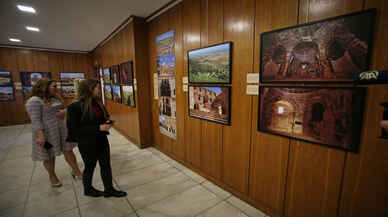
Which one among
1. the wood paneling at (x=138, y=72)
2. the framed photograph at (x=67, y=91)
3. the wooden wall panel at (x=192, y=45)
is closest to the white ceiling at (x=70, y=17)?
the wood paneling at (x=138, y=72)

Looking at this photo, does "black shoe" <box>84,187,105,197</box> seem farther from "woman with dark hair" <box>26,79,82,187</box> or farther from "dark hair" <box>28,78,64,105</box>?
"dark hair" <box>28,78,64,105</box>

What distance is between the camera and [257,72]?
6.46 feet

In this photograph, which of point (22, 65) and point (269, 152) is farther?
point (22, 65)

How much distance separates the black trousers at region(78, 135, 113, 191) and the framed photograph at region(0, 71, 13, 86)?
762cm

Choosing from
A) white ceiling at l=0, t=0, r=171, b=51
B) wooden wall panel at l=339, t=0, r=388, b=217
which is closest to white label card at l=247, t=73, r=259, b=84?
wooden wall panel at l=339, t=0, r=388, b=217

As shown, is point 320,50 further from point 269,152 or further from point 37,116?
point 37,116

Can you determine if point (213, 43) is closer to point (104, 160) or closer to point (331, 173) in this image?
point (331, 173)

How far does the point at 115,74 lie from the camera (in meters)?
5.19

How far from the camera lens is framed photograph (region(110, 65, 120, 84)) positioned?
5000 mm

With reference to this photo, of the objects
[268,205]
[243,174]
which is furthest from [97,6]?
[268,205]

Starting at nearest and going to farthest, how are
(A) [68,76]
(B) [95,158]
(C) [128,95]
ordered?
(B) [95,158], (C) [128,95], (A) [68,76]

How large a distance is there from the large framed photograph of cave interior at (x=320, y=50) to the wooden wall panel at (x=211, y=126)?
79 cm

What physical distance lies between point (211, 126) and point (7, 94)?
8812 mm

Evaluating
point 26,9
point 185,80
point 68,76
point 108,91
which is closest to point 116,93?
point 108,91
